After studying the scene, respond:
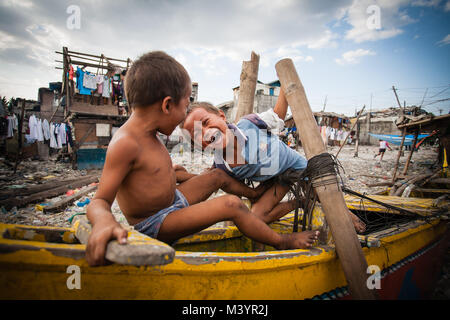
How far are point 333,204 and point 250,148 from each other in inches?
30.7

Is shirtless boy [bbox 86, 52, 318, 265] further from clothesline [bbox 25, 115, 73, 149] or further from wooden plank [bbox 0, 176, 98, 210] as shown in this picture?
clothesline [bbox 25, 115, 73, 149]

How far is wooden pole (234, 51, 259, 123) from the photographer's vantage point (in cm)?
255

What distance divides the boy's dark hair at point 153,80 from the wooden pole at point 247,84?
4.23 feet

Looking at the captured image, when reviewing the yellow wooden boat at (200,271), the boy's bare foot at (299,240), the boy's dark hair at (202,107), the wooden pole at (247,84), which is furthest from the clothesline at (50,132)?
the boy's bare foot at (299,240)

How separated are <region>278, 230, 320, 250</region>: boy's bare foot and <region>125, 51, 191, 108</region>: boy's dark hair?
4.06 feet

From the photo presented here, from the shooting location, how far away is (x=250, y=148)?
6.21 ft

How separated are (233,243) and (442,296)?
2.70 m

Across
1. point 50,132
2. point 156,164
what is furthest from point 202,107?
point 50,132

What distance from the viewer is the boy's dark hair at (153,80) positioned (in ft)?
4.27

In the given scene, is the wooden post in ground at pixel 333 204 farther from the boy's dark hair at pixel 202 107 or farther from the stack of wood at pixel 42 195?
the stack of wood at pixel 42 195

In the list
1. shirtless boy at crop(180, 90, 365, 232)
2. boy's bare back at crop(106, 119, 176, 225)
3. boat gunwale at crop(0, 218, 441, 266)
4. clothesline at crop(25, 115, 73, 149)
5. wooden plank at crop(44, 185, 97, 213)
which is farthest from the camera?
clothesline at crop(25, 115, 73, 149)

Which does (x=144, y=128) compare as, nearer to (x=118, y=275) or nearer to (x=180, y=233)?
(x=180, y=233)

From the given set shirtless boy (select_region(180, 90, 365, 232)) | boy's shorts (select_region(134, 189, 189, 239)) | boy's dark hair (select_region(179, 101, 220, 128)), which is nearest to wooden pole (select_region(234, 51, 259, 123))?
shirtless boy (select_region(180, 90, 365, 232))

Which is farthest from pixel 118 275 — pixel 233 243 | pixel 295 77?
pixel 295 77
